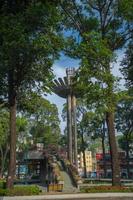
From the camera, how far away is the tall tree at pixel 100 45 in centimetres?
2762

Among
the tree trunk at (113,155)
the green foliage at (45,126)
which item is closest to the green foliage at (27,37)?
the tree trunk at (113,155)

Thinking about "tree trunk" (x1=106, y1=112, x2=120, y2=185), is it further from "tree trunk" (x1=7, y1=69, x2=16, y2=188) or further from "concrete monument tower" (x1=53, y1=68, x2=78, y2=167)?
"concrete monument tower" (x1=53, y1=68, x2=78, y2=167)

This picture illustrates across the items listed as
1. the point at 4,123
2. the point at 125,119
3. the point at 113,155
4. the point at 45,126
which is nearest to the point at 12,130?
the point at 113,155

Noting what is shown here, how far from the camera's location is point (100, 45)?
27406 mm

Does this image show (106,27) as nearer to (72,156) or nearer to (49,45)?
(49,45)

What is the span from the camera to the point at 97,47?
27359mm

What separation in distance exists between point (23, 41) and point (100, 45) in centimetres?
511

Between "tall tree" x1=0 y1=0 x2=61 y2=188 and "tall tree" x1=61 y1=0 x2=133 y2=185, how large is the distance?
2.15 metres

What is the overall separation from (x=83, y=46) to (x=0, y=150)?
1987 inches

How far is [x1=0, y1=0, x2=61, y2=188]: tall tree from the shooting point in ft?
86.4

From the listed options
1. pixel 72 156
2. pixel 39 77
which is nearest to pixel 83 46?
pixel 39 77

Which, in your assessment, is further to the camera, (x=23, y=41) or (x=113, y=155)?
(x=113, y=155)

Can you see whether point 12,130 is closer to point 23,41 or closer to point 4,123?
point 23,41

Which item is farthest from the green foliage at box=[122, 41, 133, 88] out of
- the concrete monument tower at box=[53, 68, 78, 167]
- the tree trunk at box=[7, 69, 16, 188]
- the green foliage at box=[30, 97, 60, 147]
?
the green foliage at box=[30, 97, 60, 147]
